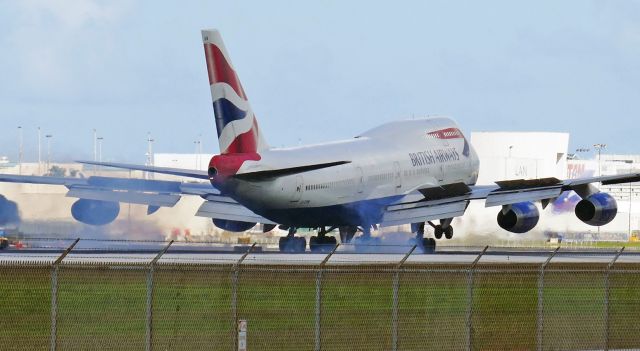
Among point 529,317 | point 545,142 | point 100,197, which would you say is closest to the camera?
point 529,317

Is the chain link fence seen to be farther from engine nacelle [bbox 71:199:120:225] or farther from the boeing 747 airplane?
engine nacelle [bbox 71:199:120:225]

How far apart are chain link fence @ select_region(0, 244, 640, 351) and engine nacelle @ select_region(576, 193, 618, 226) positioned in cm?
1723

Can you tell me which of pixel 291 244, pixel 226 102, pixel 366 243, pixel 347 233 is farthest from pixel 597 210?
pixel 226 102

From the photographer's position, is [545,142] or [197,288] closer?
[197,288]

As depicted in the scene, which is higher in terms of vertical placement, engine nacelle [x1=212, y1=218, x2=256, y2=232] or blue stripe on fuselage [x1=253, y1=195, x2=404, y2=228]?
blue stripe on fuselage [x1=253, y1=195, x2=404, y2=228]

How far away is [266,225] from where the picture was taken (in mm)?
60812

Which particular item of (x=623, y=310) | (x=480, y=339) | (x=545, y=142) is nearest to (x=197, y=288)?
(x=480, y=339)

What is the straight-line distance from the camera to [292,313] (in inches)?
1239

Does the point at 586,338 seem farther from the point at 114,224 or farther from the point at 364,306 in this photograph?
the point at 114,224

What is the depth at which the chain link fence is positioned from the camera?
26.4 meters

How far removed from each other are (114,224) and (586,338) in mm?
29403

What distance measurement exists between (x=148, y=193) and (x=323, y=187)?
25.2 feet

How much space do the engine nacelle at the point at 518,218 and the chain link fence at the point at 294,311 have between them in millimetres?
16620

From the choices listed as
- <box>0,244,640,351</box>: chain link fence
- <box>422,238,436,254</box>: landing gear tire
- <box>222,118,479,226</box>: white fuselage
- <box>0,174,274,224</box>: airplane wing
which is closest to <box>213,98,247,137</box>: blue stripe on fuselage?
<box>222,118,479,226</box>: white fuselage
